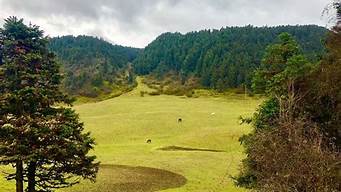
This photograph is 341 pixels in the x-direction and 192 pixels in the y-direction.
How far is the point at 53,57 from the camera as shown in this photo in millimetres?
24562

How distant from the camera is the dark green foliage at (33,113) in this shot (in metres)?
22.2

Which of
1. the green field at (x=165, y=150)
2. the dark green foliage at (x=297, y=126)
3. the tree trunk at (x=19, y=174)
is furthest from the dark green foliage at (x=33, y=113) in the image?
the dark green foliage at (x=297, y=126)

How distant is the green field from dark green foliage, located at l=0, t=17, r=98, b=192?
31.1 feet

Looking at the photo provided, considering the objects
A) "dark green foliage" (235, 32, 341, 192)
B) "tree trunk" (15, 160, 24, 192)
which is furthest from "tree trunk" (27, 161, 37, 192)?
"dark green foliage" (235, 32, 341, 192)

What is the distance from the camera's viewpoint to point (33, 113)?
2361 cm

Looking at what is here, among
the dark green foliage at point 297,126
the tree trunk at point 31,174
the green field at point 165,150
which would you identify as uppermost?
the dark green foliage at point 297,126

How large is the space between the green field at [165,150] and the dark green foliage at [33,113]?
9484 mm

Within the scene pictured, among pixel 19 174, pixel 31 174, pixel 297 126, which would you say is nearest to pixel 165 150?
pixel 31 174

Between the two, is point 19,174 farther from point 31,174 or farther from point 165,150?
point 165,150

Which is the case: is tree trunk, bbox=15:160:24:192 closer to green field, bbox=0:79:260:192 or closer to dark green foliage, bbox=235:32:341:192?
green field, bbox=0:79:260:192

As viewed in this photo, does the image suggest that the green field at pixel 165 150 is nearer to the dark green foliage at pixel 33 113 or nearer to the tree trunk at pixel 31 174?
the tree trunk at pixel 31 174

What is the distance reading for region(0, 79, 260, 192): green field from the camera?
116 feet

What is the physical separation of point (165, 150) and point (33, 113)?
33.6 m

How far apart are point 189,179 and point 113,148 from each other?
2225 centimetres
